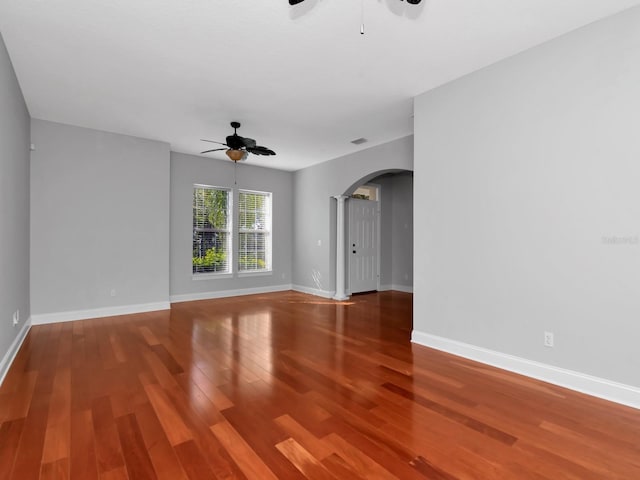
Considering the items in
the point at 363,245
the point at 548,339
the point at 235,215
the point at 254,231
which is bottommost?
the point at 548,339

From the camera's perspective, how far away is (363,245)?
7398mm

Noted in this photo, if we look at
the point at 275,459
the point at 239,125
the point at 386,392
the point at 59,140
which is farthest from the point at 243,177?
the point at 275,459

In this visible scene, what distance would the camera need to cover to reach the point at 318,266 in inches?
279

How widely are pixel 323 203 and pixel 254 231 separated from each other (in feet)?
5.41

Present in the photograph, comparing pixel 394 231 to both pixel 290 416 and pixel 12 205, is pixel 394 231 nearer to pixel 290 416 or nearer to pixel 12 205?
pixel 290 416

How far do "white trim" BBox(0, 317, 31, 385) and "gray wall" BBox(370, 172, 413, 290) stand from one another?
6.31m

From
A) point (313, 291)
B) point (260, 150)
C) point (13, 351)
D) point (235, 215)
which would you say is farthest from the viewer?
point (313, 291)

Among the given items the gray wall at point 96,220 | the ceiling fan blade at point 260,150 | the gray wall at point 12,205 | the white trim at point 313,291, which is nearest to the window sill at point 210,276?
the gray wall at point 96,220

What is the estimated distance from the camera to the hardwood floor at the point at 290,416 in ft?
5.63

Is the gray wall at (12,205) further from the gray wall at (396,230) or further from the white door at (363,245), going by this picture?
the gray wall at (396,230)

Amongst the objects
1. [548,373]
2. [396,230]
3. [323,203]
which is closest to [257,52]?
[548,373]

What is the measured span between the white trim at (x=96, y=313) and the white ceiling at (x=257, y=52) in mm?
2747

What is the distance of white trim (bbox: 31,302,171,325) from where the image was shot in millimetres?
4595

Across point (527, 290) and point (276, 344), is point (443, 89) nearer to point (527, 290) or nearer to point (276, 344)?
point (527, 290)
